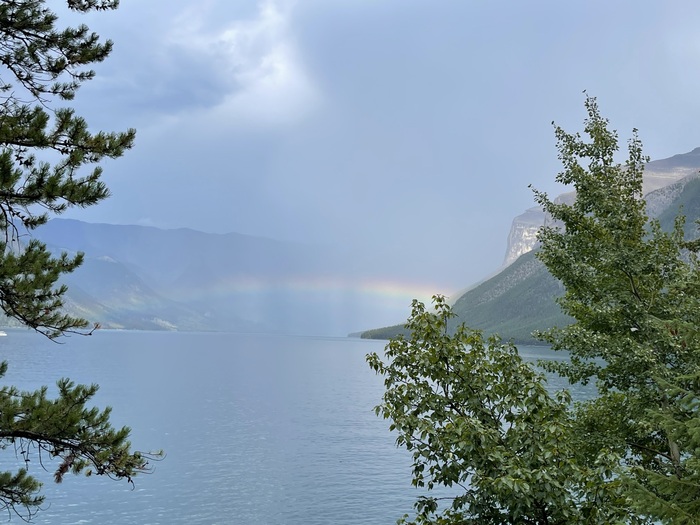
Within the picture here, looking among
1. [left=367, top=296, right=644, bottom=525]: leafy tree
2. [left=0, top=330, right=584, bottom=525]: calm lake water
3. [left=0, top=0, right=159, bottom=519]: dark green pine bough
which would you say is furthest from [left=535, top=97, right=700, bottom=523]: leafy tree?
[left=0, top=330, right=584, bottom=525]: calm lake water

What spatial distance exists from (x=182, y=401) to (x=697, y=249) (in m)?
88.8

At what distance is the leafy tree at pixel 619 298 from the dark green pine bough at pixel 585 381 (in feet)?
0.18

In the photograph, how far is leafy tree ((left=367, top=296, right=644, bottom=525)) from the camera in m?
9.14

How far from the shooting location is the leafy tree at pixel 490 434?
360 inches

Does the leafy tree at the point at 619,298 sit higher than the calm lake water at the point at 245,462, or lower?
higher

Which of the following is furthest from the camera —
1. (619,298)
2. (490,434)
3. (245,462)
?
(245,462)

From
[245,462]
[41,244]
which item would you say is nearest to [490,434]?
[41,244]

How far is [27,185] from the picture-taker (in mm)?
11234

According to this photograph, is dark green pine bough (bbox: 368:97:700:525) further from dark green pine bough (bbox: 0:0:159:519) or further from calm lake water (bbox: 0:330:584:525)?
calm lake water (bbox: 0:330:584:525)

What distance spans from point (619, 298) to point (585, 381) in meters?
4.09

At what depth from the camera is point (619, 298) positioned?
1847 cm

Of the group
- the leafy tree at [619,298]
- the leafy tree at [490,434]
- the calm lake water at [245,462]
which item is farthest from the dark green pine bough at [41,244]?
the calm lake water at [245,462]

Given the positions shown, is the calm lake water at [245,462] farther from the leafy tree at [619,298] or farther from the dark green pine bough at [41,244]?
the dark green pine bough at [41,244]

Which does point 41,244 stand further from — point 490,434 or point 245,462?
point 245,462
